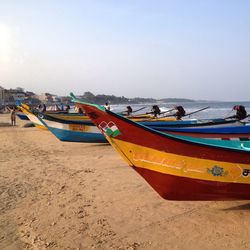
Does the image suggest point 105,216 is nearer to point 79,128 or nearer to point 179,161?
point 179,161

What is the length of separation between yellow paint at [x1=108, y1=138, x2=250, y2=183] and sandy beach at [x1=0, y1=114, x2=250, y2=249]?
68 centimetres

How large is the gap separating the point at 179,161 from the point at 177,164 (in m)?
0.06

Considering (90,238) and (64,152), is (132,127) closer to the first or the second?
(90,238)

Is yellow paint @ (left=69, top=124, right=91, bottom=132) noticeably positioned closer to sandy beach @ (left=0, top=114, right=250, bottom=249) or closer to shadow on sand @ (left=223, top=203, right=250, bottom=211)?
sandy beach @ (left=0, top=114, right=250, bottom=249)

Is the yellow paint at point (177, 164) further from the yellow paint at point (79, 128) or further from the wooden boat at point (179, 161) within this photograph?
the yellow paint at point (79, 128)

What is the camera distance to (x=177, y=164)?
4.12 meters

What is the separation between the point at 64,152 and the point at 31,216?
19.0 ft

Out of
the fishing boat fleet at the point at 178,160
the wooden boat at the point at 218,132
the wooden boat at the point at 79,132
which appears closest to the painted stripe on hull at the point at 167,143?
the fishing boat fleet at the point at 178,160

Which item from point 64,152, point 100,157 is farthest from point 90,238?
point 64,152

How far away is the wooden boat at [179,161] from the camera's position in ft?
13.1

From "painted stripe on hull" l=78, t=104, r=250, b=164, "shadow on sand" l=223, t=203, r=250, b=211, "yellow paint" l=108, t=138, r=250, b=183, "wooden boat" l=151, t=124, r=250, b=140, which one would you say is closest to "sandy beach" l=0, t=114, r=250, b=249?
"shadow on sand" l=223, t=203, r=250, b=211

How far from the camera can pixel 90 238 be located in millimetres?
3773

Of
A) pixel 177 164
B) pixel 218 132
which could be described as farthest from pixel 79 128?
pixel 177 164

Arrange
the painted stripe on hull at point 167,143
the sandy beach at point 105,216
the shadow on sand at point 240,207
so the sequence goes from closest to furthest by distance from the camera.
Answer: the sandy beach at point 105,216
the painted stripe on hull at point 167,143
the shadow on sand at point 240,207
